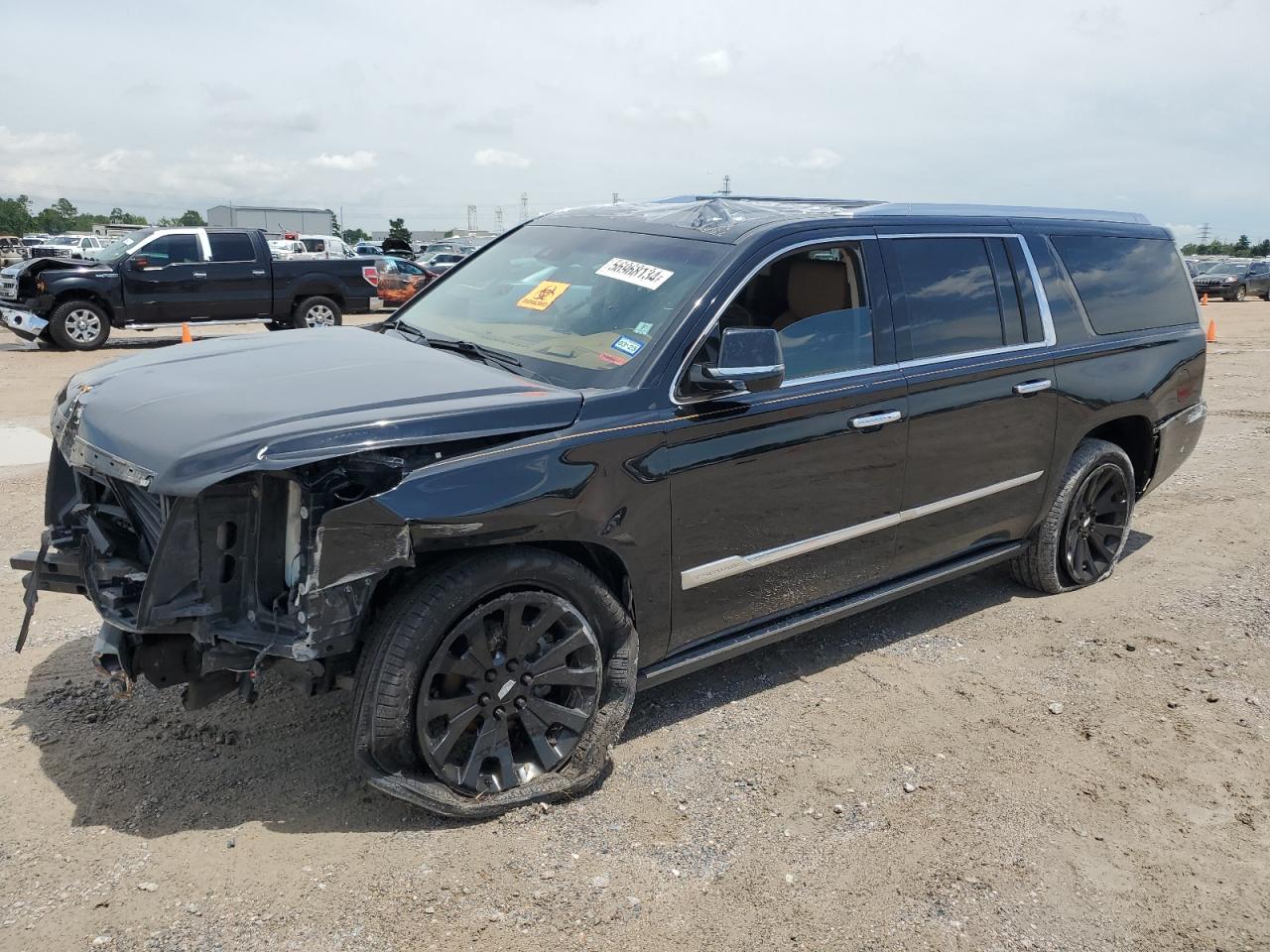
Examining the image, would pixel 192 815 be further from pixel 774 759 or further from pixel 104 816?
pixel 774 759

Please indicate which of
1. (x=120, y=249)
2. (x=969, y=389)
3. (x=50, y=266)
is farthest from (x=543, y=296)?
(x=120, y=249)

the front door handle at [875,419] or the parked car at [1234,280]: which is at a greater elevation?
the parked car at [1234,280]

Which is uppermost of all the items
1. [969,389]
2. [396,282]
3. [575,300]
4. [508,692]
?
[396,282]

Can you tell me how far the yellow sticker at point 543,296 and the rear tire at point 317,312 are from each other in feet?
43.3

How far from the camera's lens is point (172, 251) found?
1555 centimetres

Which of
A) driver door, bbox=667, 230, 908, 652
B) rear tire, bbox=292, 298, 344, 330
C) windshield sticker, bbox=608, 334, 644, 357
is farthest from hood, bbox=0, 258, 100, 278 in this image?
driver door, bbox=667, 230, 908, 652

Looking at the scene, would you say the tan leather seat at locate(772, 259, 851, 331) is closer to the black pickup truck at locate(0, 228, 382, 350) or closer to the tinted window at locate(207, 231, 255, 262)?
the black pickup truck at locate(0, 228, 382, 350)

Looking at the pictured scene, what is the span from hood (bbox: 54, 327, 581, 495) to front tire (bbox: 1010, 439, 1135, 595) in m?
3.06

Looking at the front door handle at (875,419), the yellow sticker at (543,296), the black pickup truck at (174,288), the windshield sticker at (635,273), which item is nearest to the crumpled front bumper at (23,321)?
the black pickup truck at (174,288)

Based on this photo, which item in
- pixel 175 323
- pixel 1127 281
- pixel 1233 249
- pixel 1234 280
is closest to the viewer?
pixel 1127 281

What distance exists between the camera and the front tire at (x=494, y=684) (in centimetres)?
296

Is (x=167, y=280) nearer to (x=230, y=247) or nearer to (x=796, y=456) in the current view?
(x=230, y=247)

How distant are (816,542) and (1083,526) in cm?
227

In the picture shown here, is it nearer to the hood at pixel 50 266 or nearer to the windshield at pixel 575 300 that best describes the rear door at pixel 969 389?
the windshield at pixel 575 300
